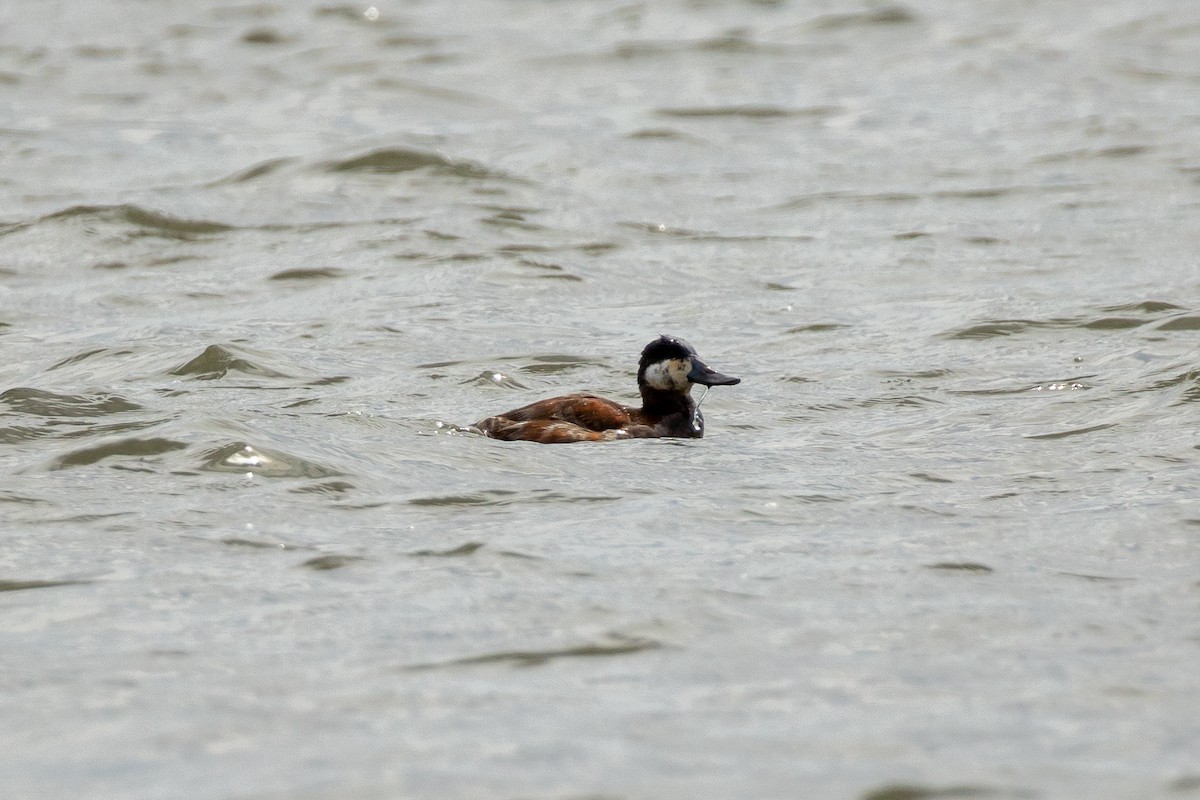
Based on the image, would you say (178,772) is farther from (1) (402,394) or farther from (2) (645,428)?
(1) (402,394)

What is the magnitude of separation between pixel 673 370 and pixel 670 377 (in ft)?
0.15

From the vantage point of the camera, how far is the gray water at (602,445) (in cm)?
621

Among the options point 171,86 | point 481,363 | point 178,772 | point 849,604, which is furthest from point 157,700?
point 171,86

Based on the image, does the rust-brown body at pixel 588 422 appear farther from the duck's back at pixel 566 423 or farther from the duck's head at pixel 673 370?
the duck's head at pixel 673 370

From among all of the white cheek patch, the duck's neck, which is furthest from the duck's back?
the white cheek patch

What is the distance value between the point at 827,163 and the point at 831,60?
523cm

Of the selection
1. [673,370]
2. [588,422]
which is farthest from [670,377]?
[588,422]

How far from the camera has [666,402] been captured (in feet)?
34.4

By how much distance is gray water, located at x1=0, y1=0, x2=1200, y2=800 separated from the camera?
20.4ft

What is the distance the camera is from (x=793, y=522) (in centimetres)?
855

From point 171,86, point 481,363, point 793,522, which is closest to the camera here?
point 793,522

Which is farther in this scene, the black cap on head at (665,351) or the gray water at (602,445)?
the black cap on head at (665,351)

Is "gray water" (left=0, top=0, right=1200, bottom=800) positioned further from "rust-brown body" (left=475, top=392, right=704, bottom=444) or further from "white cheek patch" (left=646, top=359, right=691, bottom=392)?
"white cheek patch" (left=646, top=359, right=691, bottom=392)

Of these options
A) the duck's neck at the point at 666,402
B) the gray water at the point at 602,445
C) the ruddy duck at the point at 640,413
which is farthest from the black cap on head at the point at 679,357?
the gray water at the point at 602,445
